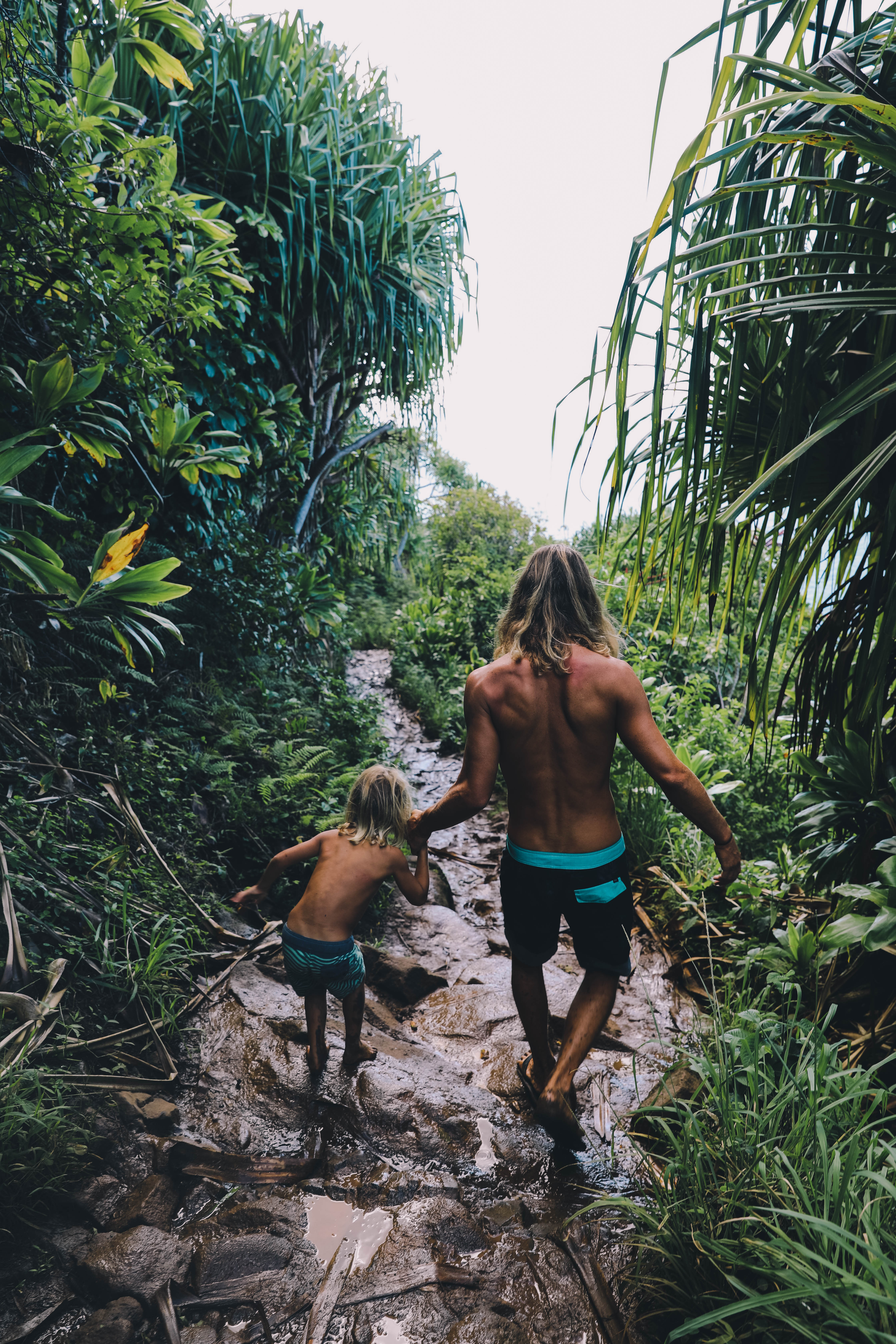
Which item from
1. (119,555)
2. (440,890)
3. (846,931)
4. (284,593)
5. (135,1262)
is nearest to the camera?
(135,1262)

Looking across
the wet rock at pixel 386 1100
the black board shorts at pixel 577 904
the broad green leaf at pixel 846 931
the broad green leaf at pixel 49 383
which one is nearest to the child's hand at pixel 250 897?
the wet rock at pixel 386 1100

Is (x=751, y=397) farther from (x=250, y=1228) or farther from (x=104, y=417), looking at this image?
(x=250, y=1228)

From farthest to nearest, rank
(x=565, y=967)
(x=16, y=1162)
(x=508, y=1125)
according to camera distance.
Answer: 1. (x=565, y=967)
2. (x=508, y=1125)
3. (x=16, y=1162)

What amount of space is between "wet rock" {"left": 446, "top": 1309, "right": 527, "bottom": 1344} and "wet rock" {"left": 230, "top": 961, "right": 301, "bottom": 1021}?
1329 mm

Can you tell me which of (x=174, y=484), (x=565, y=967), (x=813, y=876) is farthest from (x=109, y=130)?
(x=565, y=967)

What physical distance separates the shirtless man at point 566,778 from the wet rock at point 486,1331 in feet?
1.74

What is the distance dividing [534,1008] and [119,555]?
2053mm

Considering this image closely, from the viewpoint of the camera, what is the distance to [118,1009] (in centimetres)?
237

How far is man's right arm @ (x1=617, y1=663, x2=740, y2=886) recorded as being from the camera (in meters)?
2.08

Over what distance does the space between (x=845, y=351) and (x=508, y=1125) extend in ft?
8.78

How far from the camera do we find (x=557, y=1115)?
6.35 feet

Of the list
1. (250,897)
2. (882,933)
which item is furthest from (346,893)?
(882,933)

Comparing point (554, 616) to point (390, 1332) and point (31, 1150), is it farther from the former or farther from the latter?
point (31, 1150)

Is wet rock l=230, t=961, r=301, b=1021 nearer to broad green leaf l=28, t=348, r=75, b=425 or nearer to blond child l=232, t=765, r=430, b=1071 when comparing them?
blond child l=232, t=765, r=430, b=1071
